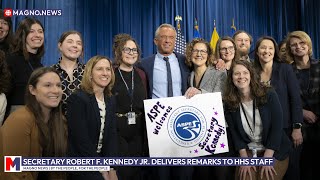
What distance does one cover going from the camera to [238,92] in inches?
114

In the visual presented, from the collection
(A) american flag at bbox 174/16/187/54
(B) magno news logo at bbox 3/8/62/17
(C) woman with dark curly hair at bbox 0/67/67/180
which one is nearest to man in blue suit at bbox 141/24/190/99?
(C) woman with dark curly hair at bbox 0/67/67/180

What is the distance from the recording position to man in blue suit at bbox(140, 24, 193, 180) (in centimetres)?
308

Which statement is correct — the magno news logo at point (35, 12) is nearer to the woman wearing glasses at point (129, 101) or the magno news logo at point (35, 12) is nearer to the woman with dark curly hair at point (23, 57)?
the woman with dark curly hair at point (23, 57)

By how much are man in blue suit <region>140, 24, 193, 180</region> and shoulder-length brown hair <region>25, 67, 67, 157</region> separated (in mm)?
967

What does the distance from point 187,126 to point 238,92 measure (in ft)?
1.79

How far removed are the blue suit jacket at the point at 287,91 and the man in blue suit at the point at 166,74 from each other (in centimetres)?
86

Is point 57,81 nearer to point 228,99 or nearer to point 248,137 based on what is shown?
point 228,99

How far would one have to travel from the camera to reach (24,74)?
115 inches

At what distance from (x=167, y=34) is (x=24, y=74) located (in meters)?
1.40

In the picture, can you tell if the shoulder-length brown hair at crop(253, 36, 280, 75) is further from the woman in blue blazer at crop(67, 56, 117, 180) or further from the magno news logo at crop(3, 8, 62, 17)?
the magno news logo at crop(3, 8, 62, 17)

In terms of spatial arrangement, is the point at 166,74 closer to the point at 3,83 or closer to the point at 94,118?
the point at 94,118

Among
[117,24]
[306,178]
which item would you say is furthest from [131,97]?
[117,24]

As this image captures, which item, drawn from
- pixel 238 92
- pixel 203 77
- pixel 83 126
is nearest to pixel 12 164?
pixel 83 126

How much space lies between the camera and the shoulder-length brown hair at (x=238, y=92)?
2.78 m
